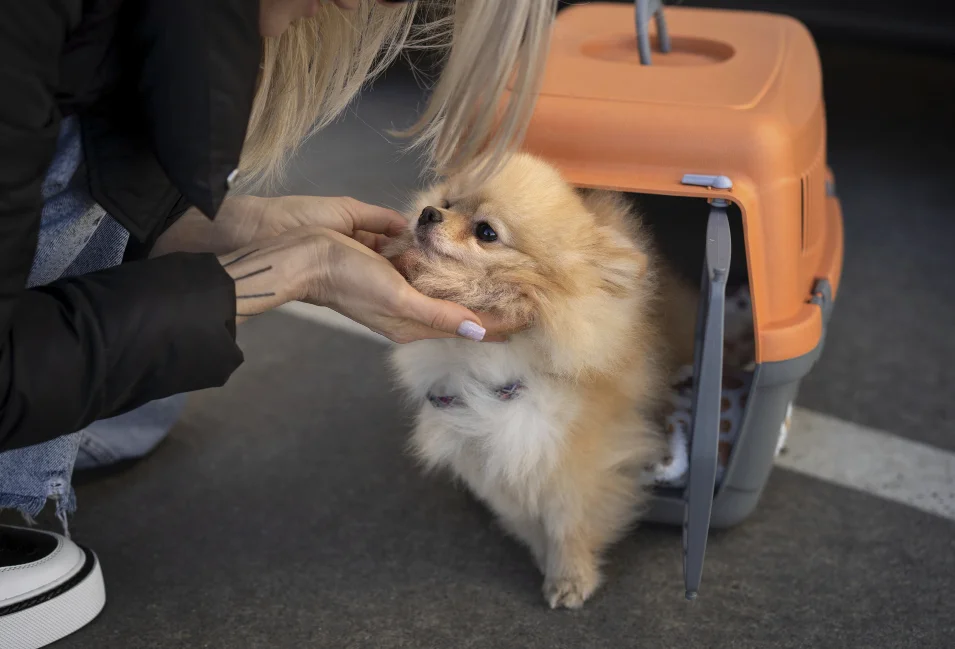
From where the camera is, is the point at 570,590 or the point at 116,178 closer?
the point at 116,178

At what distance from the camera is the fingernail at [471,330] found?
3.40ft

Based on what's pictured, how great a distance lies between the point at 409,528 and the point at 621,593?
1.13 feet

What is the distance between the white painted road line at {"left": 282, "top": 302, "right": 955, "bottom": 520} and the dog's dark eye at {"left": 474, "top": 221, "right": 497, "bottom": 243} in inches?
28.8

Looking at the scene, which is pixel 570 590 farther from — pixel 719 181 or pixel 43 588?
pixel 43 588

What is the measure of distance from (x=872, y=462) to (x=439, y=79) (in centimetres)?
101

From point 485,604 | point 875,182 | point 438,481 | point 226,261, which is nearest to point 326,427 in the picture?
point 438,481

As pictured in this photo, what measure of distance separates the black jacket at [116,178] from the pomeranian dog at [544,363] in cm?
31

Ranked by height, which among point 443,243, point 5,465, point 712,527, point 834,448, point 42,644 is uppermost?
point 443,243

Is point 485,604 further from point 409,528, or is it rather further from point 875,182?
point 875,182

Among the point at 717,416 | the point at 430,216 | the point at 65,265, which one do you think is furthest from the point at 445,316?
the point at 65,265

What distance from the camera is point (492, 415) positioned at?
1166mm

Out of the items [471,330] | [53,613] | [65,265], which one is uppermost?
[65,265]

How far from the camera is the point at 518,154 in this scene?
1188mm

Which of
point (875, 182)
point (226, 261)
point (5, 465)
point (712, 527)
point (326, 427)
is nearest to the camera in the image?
point (226, 261)
